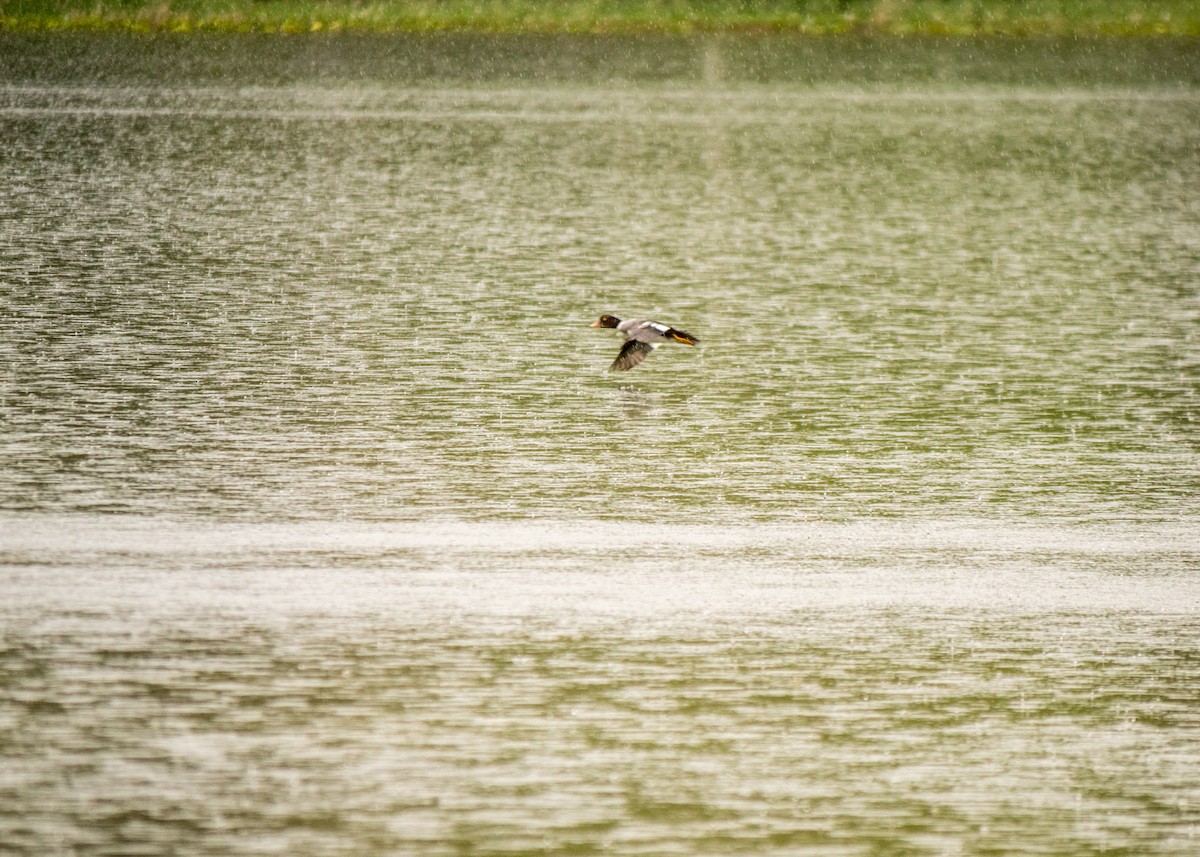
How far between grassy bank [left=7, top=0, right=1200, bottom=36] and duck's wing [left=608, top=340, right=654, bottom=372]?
39.6 meters

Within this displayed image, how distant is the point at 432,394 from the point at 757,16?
4235 centimetres

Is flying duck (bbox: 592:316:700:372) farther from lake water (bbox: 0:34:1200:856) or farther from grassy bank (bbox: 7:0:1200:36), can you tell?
grassy bank (bbox: 7:0:1200:36)

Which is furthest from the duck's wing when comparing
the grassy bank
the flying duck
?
the grassy bank

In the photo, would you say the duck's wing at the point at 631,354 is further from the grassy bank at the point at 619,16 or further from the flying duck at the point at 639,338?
the grassy bank at the point at 619,16

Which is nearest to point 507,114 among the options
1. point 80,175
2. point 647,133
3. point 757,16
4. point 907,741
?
point 647,133

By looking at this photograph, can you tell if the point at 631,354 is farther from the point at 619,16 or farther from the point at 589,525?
the point at 619,16

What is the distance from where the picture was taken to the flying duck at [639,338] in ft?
48.9

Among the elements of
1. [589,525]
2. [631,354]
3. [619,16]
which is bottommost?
[589,525]

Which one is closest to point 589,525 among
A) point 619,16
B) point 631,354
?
point 631,354

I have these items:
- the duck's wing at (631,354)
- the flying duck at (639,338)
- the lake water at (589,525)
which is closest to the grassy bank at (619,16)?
the lake water at (589,525)

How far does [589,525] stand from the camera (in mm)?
11055

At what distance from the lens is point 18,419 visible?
1306 centimetres

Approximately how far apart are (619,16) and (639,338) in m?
40.6

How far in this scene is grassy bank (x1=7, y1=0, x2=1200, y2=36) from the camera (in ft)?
175
